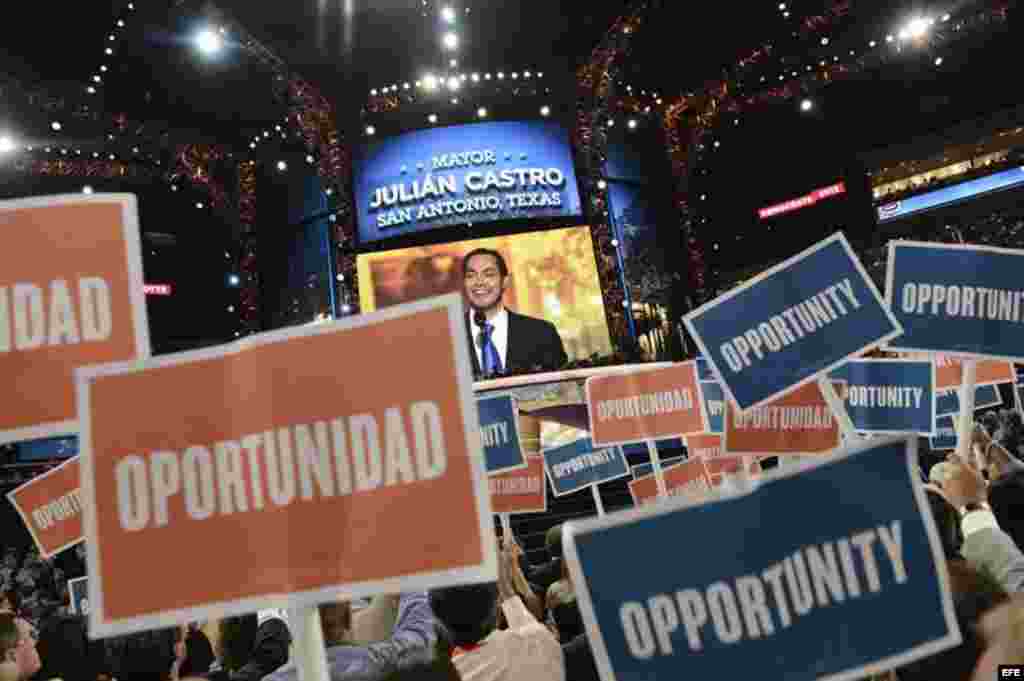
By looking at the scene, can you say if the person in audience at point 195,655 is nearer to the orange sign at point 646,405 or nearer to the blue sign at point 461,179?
the orange sign at point 646,405

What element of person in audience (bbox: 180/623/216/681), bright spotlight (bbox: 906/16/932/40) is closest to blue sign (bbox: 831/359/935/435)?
person in audience (bbox: 180/623/216/681)

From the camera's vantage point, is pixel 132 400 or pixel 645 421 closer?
pixel 132 400

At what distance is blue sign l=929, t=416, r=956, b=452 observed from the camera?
705 centimetres

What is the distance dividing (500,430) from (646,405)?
3.44 ft

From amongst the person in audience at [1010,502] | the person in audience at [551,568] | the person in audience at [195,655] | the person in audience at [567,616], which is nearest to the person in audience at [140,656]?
the person in audience at [195,655]

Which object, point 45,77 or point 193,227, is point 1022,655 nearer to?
point 45,77

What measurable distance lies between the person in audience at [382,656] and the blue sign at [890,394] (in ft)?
11.0

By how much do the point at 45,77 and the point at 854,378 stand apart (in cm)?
1298

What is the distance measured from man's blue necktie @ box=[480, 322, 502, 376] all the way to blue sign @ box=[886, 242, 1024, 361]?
1125cm

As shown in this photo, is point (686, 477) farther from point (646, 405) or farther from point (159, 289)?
point (159, 289)

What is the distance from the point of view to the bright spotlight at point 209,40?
13500mm

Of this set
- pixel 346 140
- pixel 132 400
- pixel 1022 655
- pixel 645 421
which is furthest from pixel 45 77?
pixel 1022 655

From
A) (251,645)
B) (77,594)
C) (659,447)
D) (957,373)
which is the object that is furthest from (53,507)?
(659,447)

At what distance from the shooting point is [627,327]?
52.0ft
